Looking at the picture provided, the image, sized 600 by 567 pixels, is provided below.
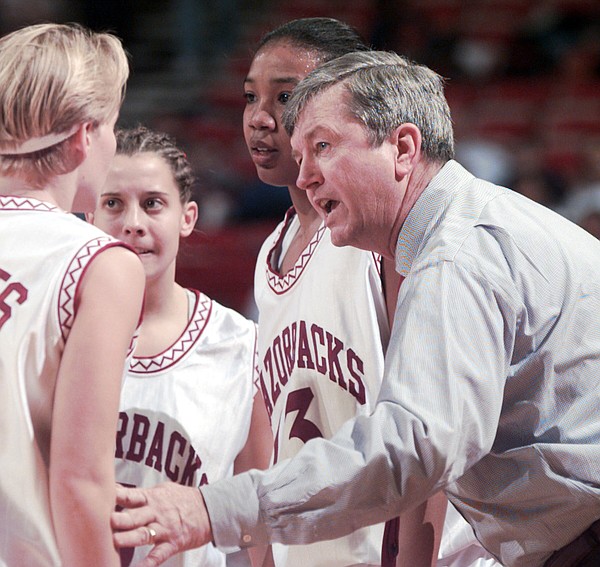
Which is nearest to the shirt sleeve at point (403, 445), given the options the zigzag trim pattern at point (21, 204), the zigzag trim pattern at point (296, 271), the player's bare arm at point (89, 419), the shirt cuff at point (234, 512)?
the shirt cuff at point (234, 512)

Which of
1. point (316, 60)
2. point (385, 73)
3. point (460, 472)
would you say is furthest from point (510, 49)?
point (460, 472)

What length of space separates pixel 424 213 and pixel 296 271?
0.77 metres

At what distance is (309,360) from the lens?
2613mm

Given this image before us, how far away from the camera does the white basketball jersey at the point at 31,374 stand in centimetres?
172

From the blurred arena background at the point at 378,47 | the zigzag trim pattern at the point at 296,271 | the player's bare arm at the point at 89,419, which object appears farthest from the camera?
the blurred arena background at the point at 378,47

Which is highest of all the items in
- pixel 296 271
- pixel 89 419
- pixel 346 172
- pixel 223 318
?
pixel 346 172

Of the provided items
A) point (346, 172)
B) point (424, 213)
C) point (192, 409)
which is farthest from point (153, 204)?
point (424, 213)

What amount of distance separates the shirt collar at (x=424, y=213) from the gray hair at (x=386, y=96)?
0.25ft

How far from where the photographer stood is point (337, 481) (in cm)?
174

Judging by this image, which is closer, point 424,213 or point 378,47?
point 424,213

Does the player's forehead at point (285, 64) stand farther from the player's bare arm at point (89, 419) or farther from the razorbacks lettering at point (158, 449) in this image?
the player's bare arm at point (89, 419)

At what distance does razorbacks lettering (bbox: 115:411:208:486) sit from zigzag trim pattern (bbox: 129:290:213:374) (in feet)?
0.46

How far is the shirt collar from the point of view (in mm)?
2074

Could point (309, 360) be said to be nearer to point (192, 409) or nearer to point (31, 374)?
point (192, 409)
